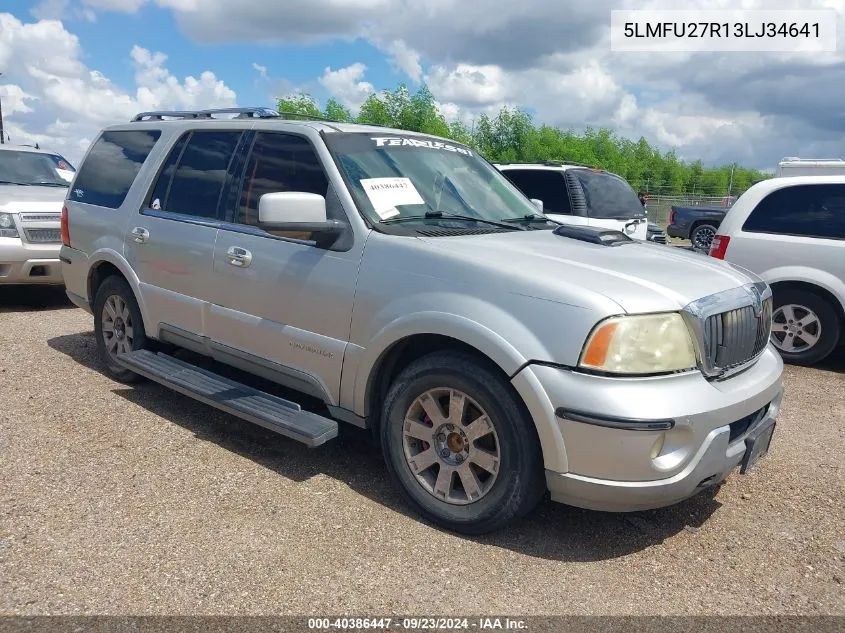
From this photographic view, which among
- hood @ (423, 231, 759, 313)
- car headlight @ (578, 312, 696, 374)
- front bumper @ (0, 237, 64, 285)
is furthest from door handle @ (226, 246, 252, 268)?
front bumper @ (0, 237, 64, 285)

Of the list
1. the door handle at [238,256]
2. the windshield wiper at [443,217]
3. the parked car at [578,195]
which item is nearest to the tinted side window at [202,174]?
the door handle at [238,256]

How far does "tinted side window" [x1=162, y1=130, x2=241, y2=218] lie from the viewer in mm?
4484

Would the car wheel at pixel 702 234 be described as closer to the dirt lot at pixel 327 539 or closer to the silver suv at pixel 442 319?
the dirt lot at pixel 327 539

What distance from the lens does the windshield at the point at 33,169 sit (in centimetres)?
930

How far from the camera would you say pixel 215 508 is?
351 cm

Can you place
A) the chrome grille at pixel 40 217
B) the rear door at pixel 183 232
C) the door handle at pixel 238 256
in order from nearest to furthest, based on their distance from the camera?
the door handle at pixel 238 256 < the rear door at pixel 183 232 < the chrome grille at pixel 40 217

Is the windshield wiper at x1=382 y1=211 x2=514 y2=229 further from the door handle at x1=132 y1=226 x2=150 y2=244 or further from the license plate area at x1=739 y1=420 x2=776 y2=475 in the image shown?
the door handle at x1=132 y1=226 x2=150 y2=244

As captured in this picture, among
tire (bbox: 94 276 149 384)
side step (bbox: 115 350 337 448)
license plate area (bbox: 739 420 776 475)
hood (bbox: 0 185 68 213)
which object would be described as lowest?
license plate area (bbox: 739 420 776 475)

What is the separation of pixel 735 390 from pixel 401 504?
5.59 ft

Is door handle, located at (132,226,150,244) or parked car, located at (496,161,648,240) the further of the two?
parked car, located at (496,161,648,240)

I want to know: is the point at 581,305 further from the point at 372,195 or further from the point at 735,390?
the point at 372,195

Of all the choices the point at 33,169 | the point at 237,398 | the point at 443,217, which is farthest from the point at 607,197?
the point at 33,169

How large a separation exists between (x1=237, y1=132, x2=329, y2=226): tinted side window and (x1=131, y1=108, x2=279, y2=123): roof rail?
0.42 m

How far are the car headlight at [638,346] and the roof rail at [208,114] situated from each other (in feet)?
9.59
